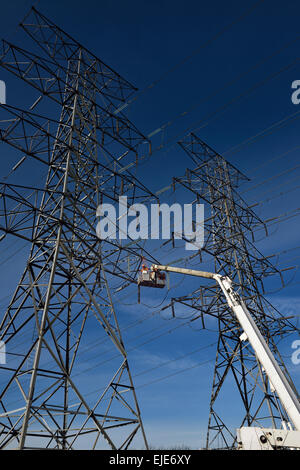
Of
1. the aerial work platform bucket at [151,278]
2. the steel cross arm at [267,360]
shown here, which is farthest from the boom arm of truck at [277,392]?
the aerial work platform bucket at [151,278]

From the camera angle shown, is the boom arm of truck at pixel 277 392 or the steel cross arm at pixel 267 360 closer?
the boom arm of truck at pixel 277 392

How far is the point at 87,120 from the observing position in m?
15.8

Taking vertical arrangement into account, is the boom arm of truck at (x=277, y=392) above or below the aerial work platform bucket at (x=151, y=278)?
below

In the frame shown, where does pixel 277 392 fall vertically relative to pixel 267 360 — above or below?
below

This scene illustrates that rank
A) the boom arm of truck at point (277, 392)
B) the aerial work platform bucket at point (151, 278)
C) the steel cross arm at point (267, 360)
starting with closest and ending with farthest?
the boom arm of truck at point (277, 392) → the steel cross arm at point (267, 360) → the aerial work platform bucket at point (151, 278)

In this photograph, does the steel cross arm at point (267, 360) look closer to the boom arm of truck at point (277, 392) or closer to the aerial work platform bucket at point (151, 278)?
the boom arm of truck at point (277, 392)

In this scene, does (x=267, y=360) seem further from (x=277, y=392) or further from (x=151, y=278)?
(x=151, y=278)

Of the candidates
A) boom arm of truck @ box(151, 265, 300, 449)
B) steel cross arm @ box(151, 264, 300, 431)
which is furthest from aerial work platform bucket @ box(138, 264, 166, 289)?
boom arm of truck @ box(151, 265, 300, 449)

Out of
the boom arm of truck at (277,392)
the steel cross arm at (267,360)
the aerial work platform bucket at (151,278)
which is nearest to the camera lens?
the boom arm of truck at (277,392)

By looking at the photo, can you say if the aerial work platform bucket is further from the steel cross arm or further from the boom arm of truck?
the boom arm of truck

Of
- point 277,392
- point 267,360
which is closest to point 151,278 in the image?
point 267,360

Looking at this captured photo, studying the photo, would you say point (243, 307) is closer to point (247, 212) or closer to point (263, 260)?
point (263, 260)
